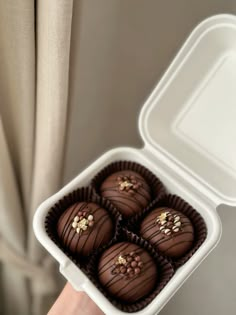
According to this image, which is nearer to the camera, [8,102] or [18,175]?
[8,102]

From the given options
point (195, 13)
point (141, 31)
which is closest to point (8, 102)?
point (141, 31)

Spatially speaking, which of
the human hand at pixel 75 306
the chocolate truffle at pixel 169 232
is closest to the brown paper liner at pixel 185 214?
the chocolate truffle at pixel 169 232

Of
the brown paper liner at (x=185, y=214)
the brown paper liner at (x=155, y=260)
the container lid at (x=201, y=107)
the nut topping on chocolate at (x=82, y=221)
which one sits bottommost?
the brown paper liner at (x=155, y=260)

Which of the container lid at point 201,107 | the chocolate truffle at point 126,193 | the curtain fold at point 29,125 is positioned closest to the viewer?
the curtain fold at point 29,125

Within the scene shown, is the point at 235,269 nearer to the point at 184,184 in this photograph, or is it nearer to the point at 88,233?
the point at 184,184

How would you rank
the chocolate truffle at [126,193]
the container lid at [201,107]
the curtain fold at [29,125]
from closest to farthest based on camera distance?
the curtain fold at [29,125], the chocolate truffle at [126,193], the container lid at [201,107]

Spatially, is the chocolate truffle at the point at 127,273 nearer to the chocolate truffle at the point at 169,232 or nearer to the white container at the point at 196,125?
the chocolate truffle at the point at 169,232
